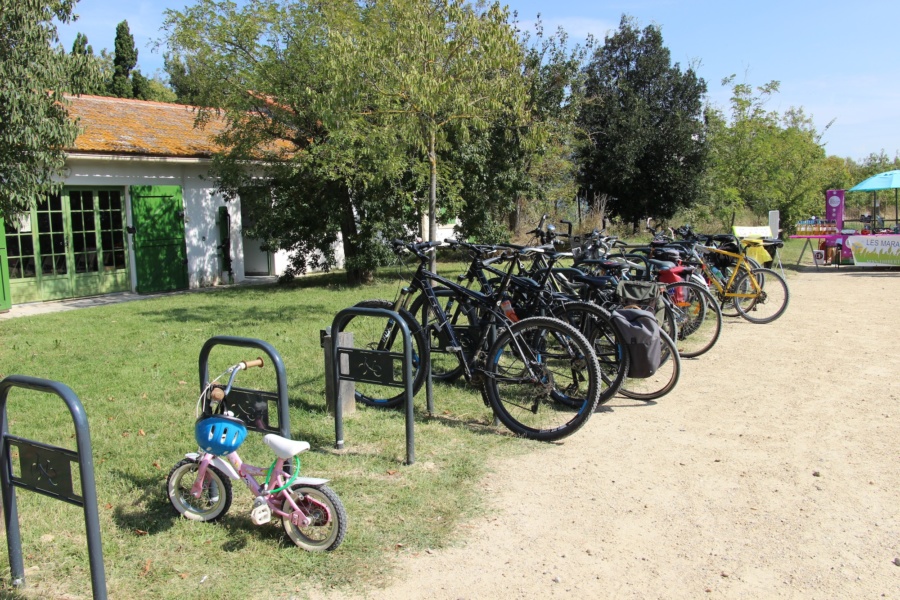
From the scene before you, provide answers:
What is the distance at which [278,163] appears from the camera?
513 inches

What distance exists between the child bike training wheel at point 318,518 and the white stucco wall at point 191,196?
35.9 feet

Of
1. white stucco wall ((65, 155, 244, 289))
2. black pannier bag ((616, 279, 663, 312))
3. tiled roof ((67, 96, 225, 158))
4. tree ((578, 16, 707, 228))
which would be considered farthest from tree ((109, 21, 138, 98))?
black pannier bag ((616, 279, 663, 312))

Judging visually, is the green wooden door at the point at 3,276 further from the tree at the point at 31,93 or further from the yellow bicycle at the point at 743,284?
the yellow bicycle at the point at 743,284

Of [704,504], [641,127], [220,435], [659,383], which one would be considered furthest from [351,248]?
[641,127]

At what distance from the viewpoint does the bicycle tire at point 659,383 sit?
5.83 m

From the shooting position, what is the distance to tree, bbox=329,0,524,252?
6805 millimetres

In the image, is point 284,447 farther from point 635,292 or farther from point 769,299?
point 769,299

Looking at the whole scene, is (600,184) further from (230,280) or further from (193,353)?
(193,353)

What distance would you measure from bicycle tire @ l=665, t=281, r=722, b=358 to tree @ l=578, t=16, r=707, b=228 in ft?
54.3

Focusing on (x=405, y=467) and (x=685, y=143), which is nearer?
(x=405, y=467)

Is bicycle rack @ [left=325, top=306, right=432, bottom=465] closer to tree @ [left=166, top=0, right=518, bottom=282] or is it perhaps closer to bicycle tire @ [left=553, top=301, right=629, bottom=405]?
bicycle tire @ [left=553, top=301, right=629, bottom=405]

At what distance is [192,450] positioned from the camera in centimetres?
459

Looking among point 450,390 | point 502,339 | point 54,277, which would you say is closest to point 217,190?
point 54,277

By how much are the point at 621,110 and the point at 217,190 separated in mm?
14736
